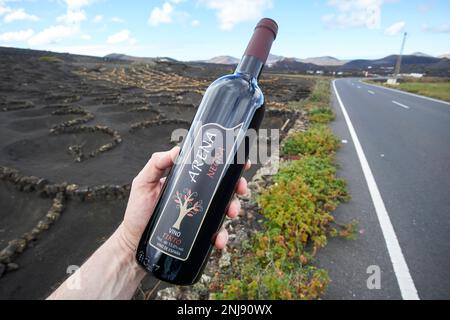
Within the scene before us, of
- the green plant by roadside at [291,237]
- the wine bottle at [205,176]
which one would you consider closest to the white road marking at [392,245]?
the green plant by roadside at [291,237]

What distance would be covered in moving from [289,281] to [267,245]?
64 centimetres

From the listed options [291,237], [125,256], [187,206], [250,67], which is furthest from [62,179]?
[250,67]

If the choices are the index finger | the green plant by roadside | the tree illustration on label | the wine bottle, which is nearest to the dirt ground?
the green plant by roadside

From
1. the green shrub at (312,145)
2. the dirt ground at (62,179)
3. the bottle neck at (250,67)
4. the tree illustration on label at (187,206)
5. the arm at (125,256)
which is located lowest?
the dirt ground at (62,179)

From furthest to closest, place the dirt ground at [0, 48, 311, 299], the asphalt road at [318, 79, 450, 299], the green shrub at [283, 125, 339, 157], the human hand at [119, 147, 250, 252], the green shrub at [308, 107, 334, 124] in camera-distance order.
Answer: the green shrub at [308, 107, 334, 124] < the green shrub at [283, 125, 339, 157] < the dirt ground at [0, 48, 311, 299] < the asphalt road at [318, 79, 450, 299] < the human hand at [119, 147, 250, 252]

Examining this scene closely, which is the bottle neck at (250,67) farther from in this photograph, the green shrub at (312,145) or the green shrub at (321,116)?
the green shrub at (321,116)

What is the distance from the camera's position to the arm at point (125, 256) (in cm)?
188

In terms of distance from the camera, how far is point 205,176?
153 centimetres

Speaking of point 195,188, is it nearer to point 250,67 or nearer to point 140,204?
point 250,67

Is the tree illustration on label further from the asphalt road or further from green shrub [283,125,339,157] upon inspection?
green shrub [283,125,339,157]

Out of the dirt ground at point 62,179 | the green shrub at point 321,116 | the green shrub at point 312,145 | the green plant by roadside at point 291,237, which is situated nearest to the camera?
the green plant by roadside at point 291,237

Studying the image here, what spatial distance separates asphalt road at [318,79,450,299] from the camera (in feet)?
9.27

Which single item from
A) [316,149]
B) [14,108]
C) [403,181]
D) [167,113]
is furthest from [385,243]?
[14,108]
